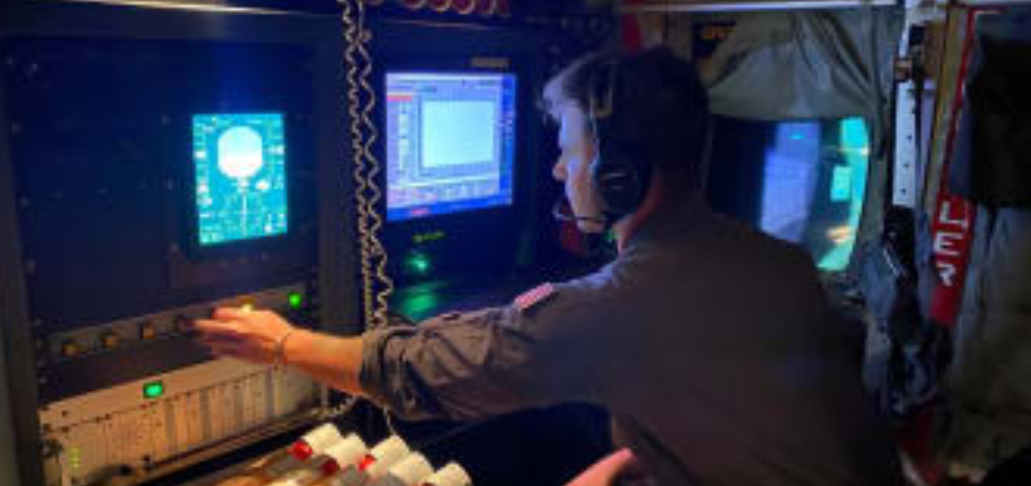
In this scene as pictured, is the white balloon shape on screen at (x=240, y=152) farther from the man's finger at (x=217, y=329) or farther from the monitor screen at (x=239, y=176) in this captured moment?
the man's finger at (x=217, y=329)

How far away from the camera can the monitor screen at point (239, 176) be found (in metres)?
1.15

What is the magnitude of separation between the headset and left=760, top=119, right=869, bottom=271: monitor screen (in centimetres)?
124

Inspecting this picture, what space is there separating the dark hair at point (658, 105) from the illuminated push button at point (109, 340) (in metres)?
0.72

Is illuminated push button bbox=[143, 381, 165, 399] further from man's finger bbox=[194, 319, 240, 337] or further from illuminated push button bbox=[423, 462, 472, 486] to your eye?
illuminated push button bbox=[423, 462, 472, 486]

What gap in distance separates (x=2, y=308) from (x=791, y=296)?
100 cm

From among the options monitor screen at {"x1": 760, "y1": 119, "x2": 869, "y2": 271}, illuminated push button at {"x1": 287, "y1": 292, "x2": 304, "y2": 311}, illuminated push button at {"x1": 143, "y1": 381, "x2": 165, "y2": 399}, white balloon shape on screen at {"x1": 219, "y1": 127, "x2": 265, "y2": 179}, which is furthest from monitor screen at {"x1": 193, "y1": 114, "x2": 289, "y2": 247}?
monitor screen at {"x1": 760, "y1": 119, "x2": 869, "y2": 271}

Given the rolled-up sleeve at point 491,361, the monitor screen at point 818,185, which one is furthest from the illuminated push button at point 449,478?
the monitor screen at point 818,185

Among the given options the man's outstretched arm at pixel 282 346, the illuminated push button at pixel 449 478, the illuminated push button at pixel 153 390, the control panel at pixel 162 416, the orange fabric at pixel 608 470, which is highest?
the man's outstretched arm at pixel 282 346

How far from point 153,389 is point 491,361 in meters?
0.49

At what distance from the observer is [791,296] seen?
3.67 feet

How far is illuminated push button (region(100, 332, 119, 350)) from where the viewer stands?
3.57 ft

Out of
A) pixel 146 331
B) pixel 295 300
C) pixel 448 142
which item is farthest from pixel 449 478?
pixel 448 142

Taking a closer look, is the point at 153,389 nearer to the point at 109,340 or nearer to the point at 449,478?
the point at 109,340

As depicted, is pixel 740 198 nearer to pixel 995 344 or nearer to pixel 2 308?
pixel 995 344
